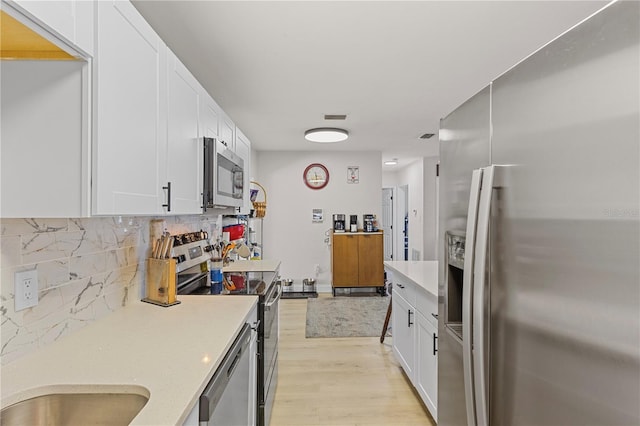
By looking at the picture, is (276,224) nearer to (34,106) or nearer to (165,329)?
(165,329)

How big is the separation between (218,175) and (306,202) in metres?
3.89

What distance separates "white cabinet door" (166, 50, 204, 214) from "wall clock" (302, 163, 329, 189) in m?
4.00

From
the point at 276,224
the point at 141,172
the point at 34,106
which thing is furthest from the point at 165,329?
the point at 276,224

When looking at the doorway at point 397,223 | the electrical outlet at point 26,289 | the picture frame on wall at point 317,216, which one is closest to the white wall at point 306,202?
the picture frame on wall at point 317,216

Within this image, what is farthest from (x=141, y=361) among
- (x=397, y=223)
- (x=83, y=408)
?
(x=397, y=223)

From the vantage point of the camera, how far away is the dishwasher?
1036 mm

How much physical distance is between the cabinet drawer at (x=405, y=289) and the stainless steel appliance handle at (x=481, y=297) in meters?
1.42

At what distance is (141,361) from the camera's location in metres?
1.11

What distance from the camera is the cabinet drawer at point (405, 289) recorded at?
2436 mm

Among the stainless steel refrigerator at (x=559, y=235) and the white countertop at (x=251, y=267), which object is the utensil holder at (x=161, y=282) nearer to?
the white countertop at (x=251, y=267)

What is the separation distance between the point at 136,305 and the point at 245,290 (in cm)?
60

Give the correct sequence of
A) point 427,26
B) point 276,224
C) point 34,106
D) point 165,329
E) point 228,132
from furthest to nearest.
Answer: point 276,224, point 228,132, point 427,26, point 165,329, point 34,106

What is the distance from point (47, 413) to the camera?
964 millimetres

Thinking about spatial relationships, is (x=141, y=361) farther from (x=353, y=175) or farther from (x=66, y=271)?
(x=353, y=175)
